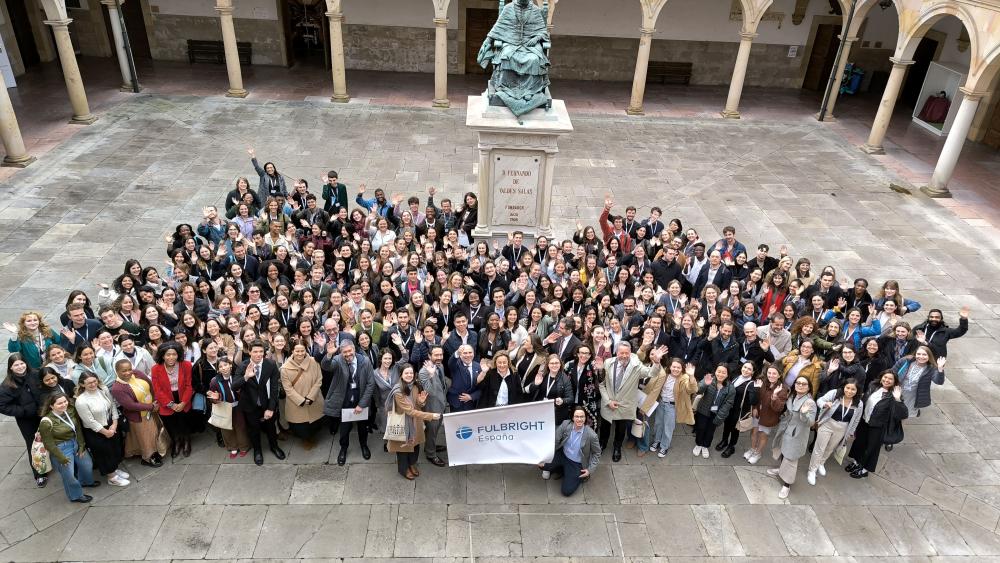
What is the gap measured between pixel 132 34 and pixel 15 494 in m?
20.8

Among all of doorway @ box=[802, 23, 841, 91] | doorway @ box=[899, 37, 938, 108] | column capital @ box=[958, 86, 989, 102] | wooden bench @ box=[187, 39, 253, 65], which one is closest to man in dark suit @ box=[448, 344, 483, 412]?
column capital @ box=[958, 86, 989, 102]

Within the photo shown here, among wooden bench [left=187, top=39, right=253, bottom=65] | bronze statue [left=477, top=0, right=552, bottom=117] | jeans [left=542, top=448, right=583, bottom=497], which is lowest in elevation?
jeans [left=542, top=448, right=583, bottom=497]

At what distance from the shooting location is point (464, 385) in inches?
282

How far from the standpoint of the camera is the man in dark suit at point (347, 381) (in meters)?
6.93

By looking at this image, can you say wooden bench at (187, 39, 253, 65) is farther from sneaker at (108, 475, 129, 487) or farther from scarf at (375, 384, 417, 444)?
scarf at (375, 384, 417, 444)

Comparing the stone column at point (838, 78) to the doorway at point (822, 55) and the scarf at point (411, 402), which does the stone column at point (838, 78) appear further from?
the scarf at point (411, 402)

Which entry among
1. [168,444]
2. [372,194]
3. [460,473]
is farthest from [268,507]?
[372,194]

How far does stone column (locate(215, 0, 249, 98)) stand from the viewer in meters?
18.6

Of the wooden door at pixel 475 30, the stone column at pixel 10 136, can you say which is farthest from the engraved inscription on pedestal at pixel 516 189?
the wooden door at pixel 475 30

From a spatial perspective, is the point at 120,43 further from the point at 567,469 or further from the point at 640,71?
the point at 567,469

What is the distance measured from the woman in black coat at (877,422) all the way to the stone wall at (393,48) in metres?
19.2

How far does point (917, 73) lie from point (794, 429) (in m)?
21.4

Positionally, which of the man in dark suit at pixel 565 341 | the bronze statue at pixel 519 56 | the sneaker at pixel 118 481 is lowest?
the sneaker at pixel 118 481

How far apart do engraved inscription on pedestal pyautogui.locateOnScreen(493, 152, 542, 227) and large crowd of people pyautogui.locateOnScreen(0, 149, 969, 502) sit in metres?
1.79
